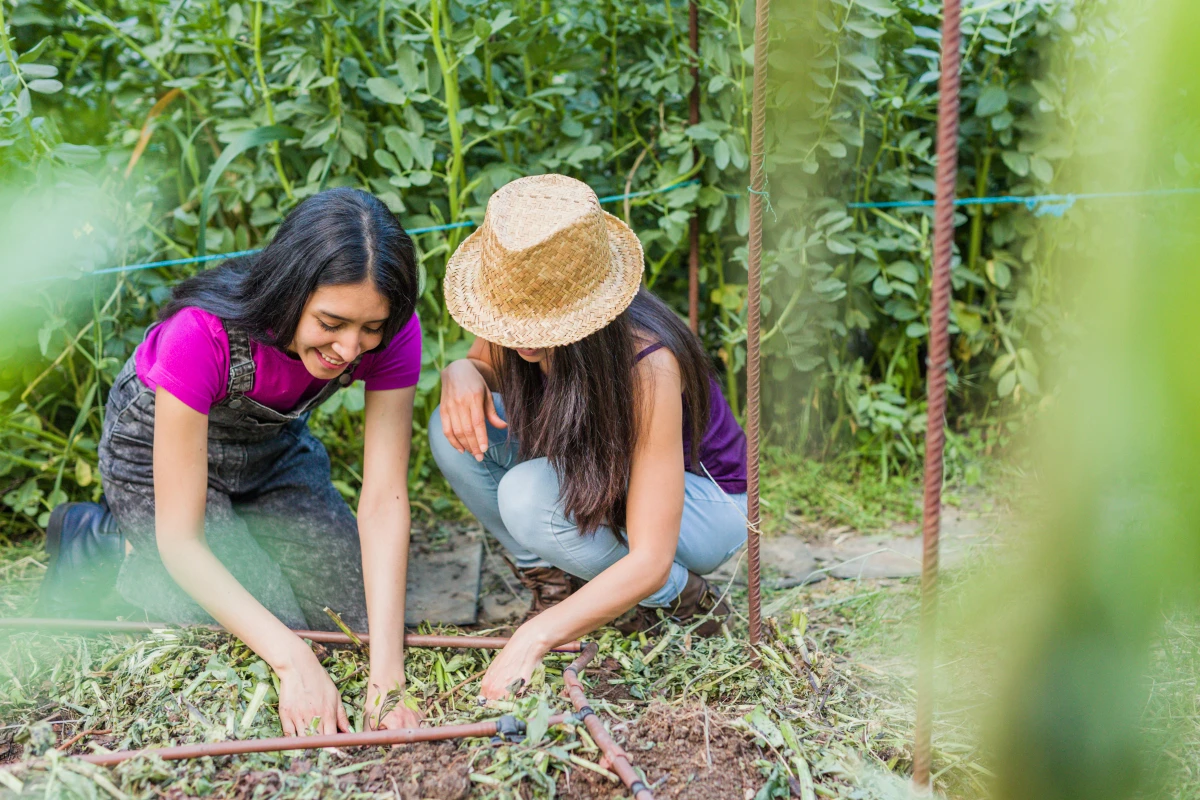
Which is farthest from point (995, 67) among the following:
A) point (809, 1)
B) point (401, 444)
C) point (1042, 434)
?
point (1042, 434)

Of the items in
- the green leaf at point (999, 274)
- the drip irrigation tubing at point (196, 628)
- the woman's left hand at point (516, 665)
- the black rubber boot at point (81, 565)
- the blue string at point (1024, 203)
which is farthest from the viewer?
the green leaf at point (999, 274)

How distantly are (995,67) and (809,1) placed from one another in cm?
76

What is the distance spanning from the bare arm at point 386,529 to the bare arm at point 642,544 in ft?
0.78

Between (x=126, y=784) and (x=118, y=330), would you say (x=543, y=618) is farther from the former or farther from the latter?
(x=118, y=330)

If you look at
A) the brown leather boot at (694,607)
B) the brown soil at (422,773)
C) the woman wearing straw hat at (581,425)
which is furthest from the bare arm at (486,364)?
the brown soil at (422,773)

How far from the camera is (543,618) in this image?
157 centimetres

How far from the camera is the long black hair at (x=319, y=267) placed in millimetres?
1566

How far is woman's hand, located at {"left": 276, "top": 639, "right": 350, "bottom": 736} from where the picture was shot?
1.54 metres

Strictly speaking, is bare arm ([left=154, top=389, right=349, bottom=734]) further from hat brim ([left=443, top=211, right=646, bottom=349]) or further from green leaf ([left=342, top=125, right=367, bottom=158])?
green leaf ([left=342, top=125, right=367, bottom=158])

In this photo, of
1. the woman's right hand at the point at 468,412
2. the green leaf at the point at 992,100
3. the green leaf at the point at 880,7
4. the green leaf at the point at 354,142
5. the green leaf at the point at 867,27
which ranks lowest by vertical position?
the woman's right hand at the point at 468,412

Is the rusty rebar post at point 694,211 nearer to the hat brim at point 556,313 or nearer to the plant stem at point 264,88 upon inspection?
the hat brim at point 556,313

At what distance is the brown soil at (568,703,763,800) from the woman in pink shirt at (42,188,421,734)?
0.41 meters

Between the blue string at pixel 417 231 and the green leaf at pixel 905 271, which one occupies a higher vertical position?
the blue string at pixel 417 231

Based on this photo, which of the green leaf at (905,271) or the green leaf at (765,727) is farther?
the green leaf at (905,271)
